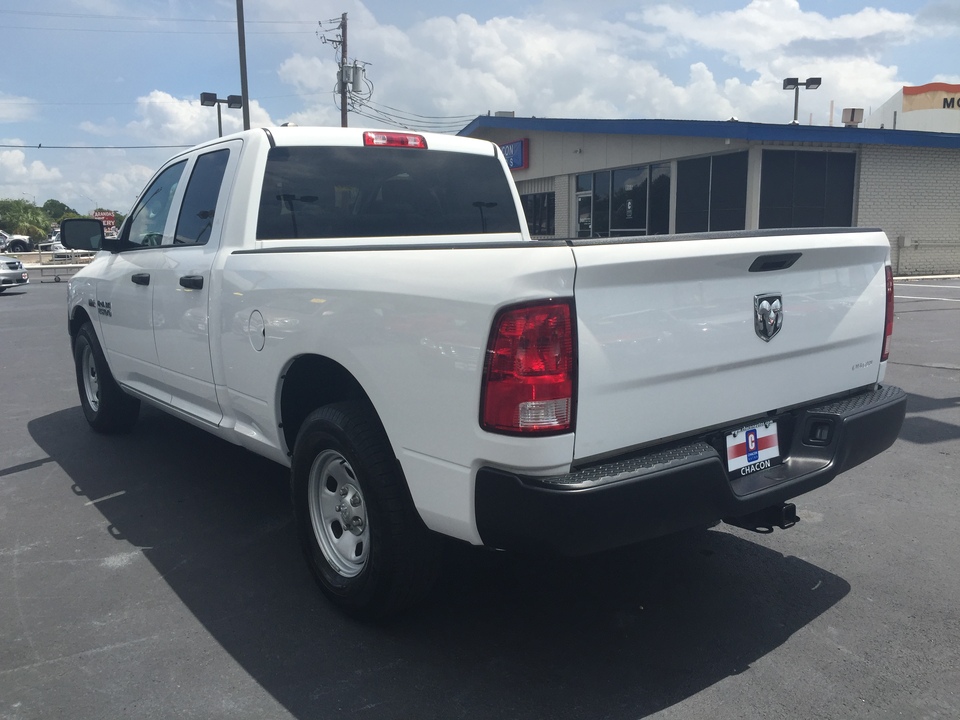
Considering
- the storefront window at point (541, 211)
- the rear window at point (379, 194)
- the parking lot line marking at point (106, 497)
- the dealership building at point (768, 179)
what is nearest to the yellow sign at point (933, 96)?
the dealership building at point (768, 179)

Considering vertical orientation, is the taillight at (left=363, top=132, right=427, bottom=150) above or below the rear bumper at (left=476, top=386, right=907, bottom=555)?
above

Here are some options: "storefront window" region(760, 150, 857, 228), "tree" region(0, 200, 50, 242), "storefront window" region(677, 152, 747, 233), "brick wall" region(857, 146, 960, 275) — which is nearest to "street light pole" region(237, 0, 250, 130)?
"storefront window" region(677, 152, 747, 233)

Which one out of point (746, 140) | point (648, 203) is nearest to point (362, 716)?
point (746, 140)

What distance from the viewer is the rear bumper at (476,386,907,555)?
2.46 meters

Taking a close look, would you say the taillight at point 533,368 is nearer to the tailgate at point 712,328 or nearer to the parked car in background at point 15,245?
the tailgate at point 712,328

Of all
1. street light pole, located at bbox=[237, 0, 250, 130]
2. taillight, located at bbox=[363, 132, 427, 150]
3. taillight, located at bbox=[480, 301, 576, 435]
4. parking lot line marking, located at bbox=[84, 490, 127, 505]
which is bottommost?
parking lot line marking, located at bbox=[84, 490, 127, 505]

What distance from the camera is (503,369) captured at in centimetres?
248

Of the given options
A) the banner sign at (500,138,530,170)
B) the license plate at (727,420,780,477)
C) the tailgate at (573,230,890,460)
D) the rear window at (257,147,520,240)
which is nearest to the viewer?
the tailgate at (573,230,890,460)

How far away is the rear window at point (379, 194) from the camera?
13.7 feet

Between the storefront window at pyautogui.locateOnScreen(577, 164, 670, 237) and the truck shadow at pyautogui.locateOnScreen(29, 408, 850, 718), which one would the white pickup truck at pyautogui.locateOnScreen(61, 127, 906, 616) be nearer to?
the truck shadow at pyautogui.locateOnScreen(29, 408, 850, 718)

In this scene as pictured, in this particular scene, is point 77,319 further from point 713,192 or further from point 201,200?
point 713,192

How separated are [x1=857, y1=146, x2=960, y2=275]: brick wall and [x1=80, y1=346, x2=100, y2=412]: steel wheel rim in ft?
62.7

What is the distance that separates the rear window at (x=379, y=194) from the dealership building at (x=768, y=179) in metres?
15.5

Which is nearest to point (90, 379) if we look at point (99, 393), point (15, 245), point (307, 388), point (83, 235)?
point (99, 393)
